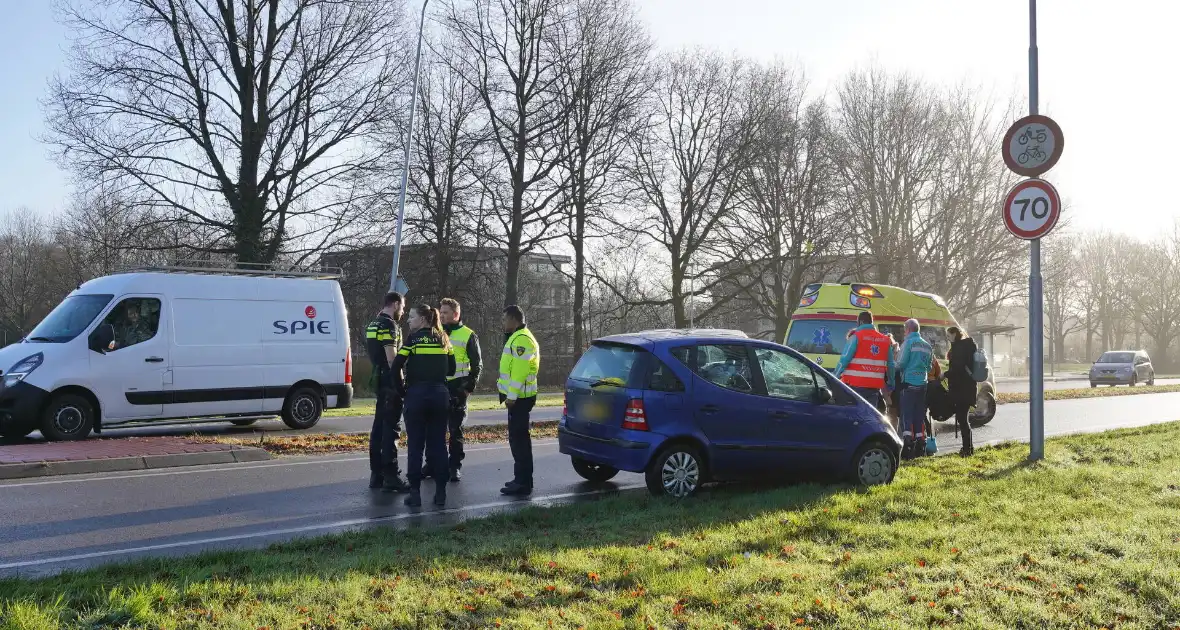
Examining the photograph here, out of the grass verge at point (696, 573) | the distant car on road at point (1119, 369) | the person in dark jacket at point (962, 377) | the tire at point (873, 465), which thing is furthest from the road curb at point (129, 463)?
the distant car on road at point (1119, 369)

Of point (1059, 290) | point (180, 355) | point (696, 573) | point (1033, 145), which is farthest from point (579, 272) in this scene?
point (1059, 290)

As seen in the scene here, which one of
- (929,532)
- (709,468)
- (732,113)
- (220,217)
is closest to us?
(929,532)

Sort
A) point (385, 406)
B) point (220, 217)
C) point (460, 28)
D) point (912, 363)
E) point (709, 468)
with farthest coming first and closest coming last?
point (460, 28) → point (220, 217) → point (912, 363) → point (385, 406) → point (709, 468)

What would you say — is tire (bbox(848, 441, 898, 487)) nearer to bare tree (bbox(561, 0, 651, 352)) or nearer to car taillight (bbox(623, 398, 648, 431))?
car taillight (bbox(623, 398, 648, 431))

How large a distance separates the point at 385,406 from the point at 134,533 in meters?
2.76

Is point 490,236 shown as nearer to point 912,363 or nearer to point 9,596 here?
point 912,363

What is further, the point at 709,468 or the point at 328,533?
the point at 709,468

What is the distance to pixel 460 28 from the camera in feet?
104

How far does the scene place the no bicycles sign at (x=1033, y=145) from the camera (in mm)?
10492

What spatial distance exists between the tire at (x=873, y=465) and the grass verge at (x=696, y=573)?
0.96 meters

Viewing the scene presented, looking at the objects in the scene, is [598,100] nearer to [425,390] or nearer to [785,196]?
[785,196]

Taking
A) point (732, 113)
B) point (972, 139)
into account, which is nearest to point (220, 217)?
point (732, 113)

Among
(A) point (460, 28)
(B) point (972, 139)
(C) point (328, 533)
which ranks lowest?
(C) point (328, 533)

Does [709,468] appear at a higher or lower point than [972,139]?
lower
